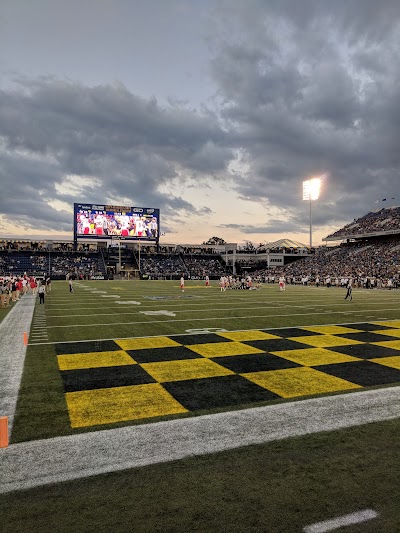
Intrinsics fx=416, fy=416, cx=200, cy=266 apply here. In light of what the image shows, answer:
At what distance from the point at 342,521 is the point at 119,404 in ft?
12.0

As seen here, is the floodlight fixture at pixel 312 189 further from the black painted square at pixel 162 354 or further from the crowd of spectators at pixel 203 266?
the black painted square at pixel 162 354

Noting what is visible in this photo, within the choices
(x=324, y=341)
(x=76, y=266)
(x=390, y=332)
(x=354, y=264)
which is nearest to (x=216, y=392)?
(x=324, y=341)

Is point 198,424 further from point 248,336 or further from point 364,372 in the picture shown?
point 248,336

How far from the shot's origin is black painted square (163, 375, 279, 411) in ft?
19.9

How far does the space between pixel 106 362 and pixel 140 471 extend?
489 cm

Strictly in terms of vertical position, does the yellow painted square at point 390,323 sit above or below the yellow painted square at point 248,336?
above

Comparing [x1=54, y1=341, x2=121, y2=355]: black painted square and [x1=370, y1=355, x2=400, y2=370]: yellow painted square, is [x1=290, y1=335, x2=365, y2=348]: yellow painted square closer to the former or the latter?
[x1=370, y1=355, x2=400, y2=370]: yellow painted square

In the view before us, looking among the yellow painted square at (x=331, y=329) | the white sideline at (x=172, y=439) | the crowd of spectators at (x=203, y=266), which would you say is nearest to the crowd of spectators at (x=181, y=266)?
the crowd of spectators at (x=203, y=266)

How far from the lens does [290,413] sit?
5.62 meters

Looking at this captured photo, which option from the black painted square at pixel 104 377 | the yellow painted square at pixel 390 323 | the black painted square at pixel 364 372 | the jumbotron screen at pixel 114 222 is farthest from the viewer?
the jumbotron screen at pixel 114 222

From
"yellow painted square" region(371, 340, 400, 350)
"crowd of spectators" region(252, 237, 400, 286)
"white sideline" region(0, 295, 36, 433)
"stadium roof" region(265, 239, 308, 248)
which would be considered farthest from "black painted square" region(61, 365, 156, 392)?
"stadium roof" region(265, 239, 308, 248)

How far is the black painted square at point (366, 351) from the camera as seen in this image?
31.0 ft

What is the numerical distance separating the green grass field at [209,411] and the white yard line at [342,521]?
0.08m

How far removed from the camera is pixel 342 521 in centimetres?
322
